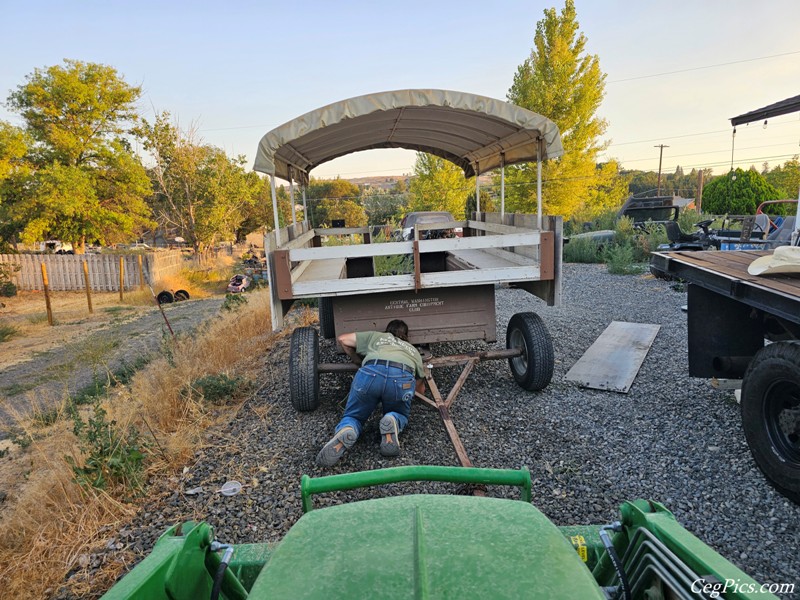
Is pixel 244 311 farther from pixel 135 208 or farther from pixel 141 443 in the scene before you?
pixel 135 208

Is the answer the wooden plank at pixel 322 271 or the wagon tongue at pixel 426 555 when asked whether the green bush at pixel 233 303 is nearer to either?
the wooden plank at pixel 322 271

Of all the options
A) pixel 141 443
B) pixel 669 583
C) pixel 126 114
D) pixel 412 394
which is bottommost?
pixel 141 443

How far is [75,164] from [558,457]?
29.5 m

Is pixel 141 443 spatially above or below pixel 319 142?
below

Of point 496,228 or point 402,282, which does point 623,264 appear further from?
point 402,282

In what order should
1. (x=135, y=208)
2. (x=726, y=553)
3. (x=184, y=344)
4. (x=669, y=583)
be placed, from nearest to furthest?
(x=669, y=583) < (x=726, y=553) < (x=184, y=344) < (x=135, y=208)

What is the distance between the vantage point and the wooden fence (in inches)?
992

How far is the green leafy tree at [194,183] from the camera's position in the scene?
29.0 metres

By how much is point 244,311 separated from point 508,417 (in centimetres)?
755

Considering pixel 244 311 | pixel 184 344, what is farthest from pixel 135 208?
pixel 184 344

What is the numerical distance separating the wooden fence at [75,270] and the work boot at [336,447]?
23.8m

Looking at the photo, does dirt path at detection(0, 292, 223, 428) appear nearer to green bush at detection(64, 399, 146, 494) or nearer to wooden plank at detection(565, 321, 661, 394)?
green bush at detection(64, 399, 146, 494)

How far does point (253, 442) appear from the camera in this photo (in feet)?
15.1

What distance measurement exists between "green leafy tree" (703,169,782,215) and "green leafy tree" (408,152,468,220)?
516 inches
